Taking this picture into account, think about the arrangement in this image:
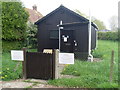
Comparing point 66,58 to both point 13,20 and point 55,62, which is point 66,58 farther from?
point 13,20

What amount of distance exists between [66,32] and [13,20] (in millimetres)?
4348

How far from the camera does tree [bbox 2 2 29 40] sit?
12.2 m

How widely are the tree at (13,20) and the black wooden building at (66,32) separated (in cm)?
155

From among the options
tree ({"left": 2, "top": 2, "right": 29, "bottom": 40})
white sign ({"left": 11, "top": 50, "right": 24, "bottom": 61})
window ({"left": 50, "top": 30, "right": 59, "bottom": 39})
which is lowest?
white sign ({"left": 11, "top": 50, "right": 24, "bottom": 61})

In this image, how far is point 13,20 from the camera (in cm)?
1245

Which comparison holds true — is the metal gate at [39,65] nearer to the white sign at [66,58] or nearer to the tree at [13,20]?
the white sign at [66,58]

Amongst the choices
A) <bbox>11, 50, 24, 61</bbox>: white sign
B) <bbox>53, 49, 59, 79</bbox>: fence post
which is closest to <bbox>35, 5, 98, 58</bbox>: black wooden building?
<bbox>53, 49, 59, 79</bbox>: fence post

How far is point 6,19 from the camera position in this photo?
12.2 meters

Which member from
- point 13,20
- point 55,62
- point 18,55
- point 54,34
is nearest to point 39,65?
point 55,62

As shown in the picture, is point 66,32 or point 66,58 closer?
point 66,58

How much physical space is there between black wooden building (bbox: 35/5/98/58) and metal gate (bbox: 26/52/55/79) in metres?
4.93

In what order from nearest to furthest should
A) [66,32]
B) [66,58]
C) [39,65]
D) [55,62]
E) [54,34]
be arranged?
1. [66,58]
2. [55,62]
3. [39,65]
4. [66,32]
5. [54,34]

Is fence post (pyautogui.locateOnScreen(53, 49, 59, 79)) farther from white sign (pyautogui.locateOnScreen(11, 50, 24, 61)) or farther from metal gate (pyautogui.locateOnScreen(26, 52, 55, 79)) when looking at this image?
white sign (pyautogui.locateOnScreen(11, 50, 24, 61))

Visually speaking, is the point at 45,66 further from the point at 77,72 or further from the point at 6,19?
the point at 6,19
